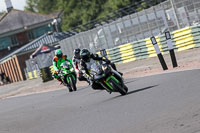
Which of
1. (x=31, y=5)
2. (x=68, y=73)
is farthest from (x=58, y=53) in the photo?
(x=31, y=5)

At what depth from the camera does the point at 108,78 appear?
12.9 m

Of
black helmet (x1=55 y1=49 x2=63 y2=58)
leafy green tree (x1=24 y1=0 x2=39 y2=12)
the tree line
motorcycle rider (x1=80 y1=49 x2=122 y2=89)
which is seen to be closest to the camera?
motorcycle rider (x1=80 y1=49 x2=122 y2=89)

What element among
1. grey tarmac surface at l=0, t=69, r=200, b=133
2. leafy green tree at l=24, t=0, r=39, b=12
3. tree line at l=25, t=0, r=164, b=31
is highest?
leafy green tree at l=24, t=0, r=39, b=12

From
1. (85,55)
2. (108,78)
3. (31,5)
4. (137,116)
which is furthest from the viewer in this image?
(31,5)

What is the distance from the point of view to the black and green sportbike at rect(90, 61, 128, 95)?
12828mm

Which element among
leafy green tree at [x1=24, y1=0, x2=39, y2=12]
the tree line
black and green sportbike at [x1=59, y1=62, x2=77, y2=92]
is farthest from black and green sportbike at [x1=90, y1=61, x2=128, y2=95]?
leafy green tree at [x1=24, y1=0, x2=39, y2=12]

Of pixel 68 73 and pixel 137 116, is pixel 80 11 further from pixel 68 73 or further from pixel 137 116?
pixel 137 116

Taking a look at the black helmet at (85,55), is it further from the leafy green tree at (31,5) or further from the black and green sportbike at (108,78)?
the leafy green tree at (31,5)

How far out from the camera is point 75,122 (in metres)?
9.95

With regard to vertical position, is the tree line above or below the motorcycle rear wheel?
above

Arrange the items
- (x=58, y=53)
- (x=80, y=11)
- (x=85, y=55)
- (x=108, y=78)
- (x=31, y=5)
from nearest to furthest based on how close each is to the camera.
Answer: (x=108, y=78) < (x=85, y=55) < (x=58, y=53) < (x=80, y=11) < (x=31, y=5)

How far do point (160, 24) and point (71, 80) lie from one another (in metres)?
9.42

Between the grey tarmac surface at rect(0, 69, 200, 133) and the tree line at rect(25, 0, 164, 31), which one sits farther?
the tree line at rect(25, 0, 164, 31)

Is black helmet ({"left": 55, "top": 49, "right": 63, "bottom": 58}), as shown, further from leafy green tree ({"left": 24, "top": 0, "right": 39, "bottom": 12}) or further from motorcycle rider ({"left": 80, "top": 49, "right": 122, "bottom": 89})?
leafy green tree ({"left": 24, "top": 0, "right": 39, "bottom": 12})
